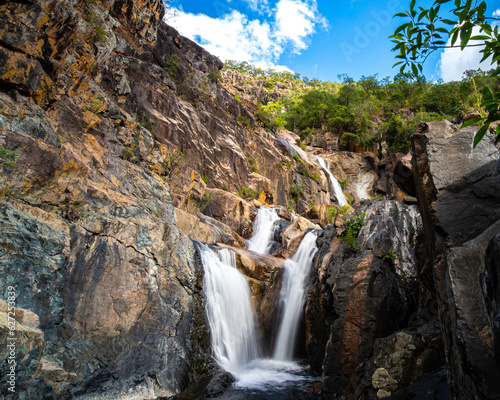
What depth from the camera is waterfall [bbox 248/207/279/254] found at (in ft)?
61.0

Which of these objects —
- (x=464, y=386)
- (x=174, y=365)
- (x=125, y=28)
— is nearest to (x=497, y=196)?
(x=464, y=386)

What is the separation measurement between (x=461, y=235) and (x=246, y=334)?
8.91m

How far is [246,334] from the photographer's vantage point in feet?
38.2

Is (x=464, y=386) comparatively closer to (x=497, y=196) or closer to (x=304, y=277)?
(x=497, y=196)

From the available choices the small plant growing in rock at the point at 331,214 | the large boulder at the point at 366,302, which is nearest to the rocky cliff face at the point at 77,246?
the large boulder at the point at 366,302

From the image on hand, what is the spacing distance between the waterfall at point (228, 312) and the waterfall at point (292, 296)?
1167mm

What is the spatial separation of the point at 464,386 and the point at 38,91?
13136 mm

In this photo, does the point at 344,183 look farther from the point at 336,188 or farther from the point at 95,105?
the point at 95,105

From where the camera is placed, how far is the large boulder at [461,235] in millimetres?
3412

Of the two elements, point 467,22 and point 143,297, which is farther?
point 143,297

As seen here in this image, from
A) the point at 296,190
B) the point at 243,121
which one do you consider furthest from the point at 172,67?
the point at 296,190

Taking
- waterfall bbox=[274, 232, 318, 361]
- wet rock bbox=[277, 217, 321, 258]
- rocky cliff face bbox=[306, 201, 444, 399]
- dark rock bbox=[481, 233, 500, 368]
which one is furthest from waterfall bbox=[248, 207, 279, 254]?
dark rock bbox=[481, 233, 500, 368]

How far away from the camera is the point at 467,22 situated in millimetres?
2254

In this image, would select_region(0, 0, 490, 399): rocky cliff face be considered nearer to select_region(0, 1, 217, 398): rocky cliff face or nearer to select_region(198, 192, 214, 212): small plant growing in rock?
select_region(0, 1, 217, 398): rocky cliff face
